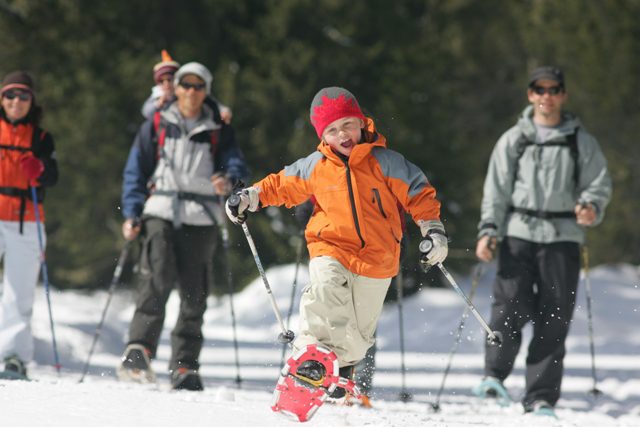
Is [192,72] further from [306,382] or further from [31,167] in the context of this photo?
[306,382]

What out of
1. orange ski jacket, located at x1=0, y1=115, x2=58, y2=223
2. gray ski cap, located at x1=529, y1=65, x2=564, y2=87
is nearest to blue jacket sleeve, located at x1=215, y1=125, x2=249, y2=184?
orange ski jacket, located at x1=0, y1=115, x2=58, y2=223

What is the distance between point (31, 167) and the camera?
6684 millimetres

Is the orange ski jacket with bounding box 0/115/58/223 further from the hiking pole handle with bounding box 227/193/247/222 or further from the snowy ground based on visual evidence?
the hiking pole handle with bounding box 227/193/247/222

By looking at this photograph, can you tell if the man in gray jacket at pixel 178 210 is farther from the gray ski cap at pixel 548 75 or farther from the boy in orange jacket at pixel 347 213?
the gray ski cap at pixel 548 75

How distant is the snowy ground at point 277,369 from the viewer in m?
4.61

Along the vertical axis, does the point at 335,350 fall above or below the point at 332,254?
below

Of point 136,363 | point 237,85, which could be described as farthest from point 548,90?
point 237,85

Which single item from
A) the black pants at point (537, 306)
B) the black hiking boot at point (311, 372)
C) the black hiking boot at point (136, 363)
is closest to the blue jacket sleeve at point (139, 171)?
the black hiking boot at point (136, 363)

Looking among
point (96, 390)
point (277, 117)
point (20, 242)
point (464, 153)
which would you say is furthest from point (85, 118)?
point (96, 390)

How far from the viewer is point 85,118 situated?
14.7 m

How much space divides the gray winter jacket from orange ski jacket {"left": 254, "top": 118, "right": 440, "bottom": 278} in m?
1.72

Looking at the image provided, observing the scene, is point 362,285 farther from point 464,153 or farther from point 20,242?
point 464,153

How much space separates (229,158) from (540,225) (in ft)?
6.86

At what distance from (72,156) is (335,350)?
1053 cm
